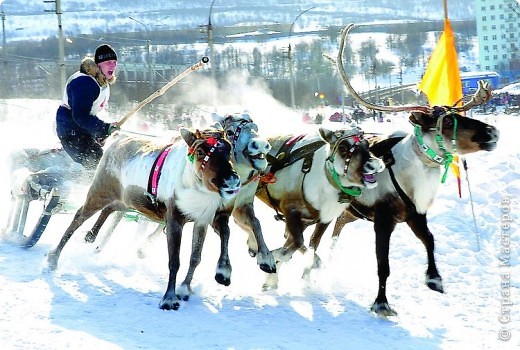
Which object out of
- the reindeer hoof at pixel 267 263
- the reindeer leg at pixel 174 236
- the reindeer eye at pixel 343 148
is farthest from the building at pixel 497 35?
the reindeer leg at pixel 174 236

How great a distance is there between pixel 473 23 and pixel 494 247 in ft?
583

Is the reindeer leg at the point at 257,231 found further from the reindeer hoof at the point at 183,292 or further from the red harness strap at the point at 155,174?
the red harness strap at the point at 155,174

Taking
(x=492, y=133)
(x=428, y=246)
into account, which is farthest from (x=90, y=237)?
(x=492, y=133)

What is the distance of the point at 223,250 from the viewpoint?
22.3ft

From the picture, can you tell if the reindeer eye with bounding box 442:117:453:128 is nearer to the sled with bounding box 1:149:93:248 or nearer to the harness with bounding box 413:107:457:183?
the harness with bounding box 413:107:457:183

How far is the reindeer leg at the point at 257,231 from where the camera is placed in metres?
6.87

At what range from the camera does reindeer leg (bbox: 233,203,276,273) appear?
6.87 meters

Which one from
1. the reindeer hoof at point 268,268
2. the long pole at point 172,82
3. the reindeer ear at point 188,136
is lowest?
the reindeer hoof at point 268,268

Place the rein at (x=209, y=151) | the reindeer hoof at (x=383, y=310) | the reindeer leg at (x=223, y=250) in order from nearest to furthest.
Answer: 1. the rein at (x=209, y=151)
2. the reindeer leg at (x=223, y=250)
3. the reindeer hoof at (x=383, y=310)

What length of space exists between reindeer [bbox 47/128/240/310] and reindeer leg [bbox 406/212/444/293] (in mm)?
1661

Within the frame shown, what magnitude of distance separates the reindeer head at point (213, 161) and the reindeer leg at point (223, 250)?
0.60 meters

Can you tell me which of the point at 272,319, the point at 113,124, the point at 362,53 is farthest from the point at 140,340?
the point at 362,53

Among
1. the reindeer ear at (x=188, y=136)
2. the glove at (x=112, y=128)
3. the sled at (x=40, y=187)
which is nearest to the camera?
the reindeer ear at (x=188, y=136)

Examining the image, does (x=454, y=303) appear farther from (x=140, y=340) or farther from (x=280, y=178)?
(x=140, y=340)
